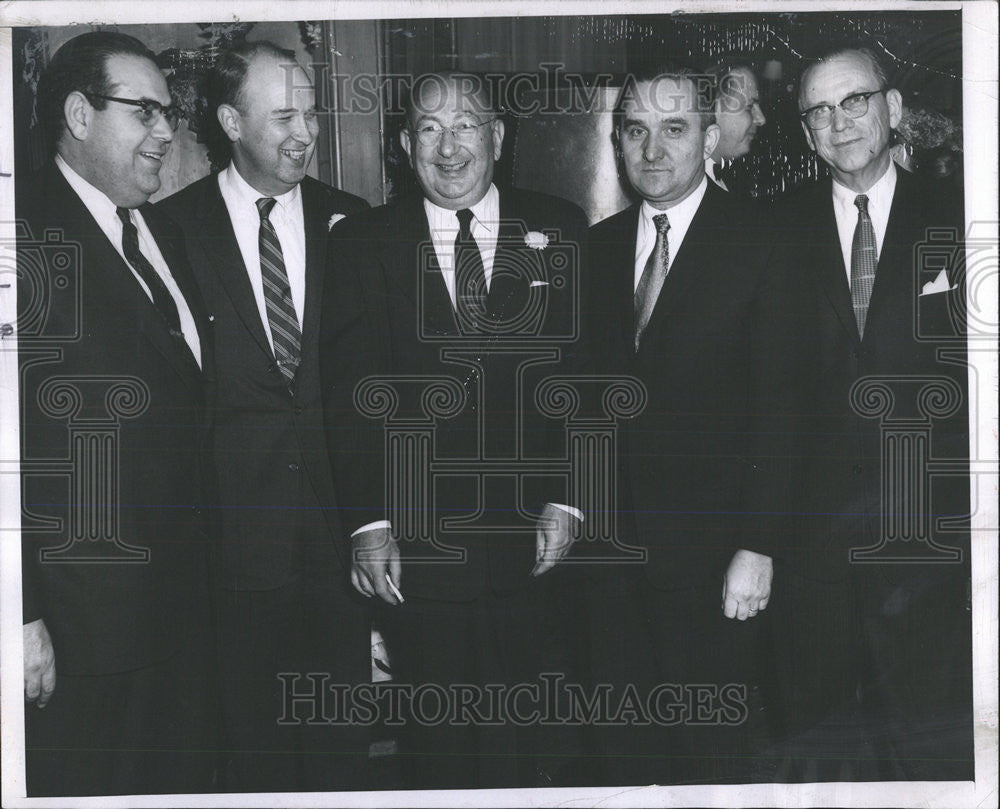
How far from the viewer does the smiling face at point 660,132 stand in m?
2.00

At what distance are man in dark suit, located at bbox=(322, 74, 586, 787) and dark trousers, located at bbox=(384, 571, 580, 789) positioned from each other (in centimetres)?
1

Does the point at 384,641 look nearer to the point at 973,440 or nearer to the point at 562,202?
the point at 562,202

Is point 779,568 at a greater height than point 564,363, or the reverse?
point 564,363

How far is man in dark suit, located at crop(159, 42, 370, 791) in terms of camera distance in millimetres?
2008

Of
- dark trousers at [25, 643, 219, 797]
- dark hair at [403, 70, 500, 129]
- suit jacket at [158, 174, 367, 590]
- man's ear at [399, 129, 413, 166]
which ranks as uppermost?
dark hair at [403, 70, 500, 129]

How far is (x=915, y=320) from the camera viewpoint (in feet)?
6.69

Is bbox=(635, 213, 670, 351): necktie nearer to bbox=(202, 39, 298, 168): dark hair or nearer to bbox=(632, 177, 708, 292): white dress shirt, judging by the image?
bbox=(632, 177, 708, 292): white dress shirt

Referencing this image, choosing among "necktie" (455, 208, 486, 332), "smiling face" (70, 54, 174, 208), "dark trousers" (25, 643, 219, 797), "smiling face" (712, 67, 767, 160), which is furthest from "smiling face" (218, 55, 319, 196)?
"dark trousers" (25, 643, 219, 797)

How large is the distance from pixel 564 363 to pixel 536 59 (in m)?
0.68

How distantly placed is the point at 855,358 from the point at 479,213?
90 cm

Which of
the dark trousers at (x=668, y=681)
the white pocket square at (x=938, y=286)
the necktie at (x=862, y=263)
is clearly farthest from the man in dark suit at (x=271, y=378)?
the white pocket square at (x=938, y=286)

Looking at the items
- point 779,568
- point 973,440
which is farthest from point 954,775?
point 973,440

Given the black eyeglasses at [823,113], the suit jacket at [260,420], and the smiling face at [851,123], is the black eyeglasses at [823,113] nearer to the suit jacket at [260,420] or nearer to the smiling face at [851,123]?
the smiling face at [851,123]

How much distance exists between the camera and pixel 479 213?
2.02m
